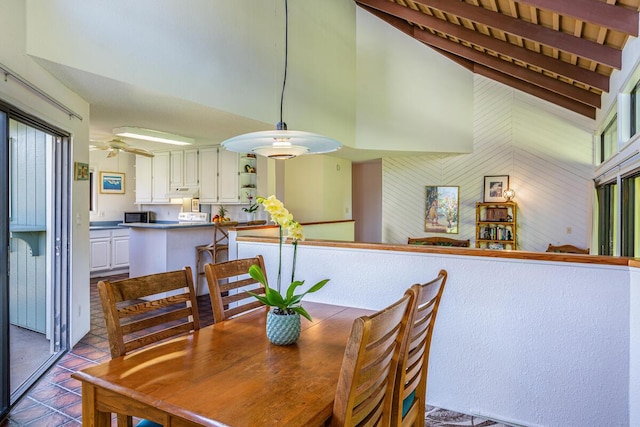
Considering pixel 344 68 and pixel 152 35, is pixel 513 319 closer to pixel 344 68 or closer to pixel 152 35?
pixel 152 35

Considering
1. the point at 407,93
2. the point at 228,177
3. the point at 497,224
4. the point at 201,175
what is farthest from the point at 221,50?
the point at 497,224

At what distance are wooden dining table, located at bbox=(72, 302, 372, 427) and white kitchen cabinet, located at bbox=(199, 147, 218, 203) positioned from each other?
491cm

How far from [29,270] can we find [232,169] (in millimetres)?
3295

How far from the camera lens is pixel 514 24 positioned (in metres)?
3.82

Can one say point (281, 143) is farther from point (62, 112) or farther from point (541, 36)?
point (541, 36)

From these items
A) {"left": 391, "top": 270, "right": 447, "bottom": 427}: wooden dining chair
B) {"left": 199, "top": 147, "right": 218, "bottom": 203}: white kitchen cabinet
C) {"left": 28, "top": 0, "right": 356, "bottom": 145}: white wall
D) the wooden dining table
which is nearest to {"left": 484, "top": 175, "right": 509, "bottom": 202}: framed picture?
{"left": 28, "top": 0, "right": 356, "bottom": 145}: white wall

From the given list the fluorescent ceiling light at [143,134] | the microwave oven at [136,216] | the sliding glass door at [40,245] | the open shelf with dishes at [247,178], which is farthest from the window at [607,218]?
the microwave oven at [136,216]

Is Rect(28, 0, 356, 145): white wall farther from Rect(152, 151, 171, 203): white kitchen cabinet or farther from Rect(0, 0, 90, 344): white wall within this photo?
Rect(152, 151, 171, 203): white kitchen cabinet

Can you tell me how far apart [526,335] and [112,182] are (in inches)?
297

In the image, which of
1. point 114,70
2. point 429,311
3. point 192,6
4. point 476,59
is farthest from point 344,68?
point 429,311

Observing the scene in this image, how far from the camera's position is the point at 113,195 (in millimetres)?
7406

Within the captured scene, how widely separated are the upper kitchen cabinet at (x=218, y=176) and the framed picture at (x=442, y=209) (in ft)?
11.6

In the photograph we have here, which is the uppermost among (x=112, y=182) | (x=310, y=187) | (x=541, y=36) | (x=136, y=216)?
(x=541, y=36)

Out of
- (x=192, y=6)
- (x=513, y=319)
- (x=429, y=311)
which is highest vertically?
(x=192, y=6)
